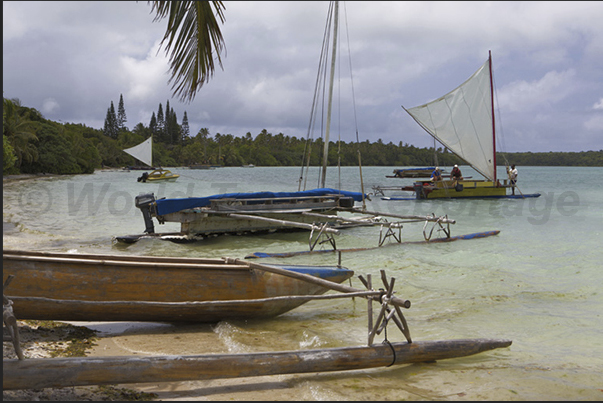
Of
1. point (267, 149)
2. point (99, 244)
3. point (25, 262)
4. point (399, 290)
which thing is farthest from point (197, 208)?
point (267, 149)

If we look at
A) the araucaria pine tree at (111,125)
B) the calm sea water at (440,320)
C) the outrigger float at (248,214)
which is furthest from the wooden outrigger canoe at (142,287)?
the araucaria pine tree at (111,125)

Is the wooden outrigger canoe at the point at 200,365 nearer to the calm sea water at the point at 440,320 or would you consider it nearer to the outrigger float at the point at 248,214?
the calm sea water at the point at 440,320

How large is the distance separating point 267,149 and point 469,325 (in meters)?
158

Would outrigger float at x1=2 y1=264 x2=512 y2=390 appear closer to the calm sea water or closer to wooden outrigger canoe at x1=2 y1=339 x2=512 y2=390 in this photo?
wooden outrigger canoe at x1=2 y1=339 x2=512 y2=390

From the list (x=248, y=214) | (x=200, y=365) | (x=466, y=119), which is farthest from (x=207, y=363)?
(x=466, y=119)

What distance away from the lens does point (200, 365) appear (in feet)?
13.1

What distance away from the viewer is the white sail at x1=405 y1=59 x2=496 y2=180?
2792 cm

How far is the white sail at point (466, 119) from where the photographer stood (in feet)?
91.6

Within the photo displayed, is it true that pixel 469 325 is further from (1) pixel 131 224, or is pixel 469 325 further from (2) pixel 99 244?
(1) pixel 131 224

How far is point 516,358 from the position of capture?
5.44m

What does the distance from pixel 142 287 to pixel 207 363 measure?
1906 mm

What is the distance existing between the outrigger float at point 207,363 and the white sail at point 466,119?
24414mm

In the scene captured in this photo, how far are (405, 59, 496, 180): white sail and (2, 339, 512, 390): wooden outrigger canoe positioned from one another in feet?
80.4

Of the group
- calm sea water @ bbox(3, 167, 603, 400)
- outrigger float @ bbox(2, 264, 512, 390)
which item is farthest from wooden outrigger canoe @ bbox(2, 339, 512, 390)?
calm sea water @ bbox(3, 167, 603, 400)
